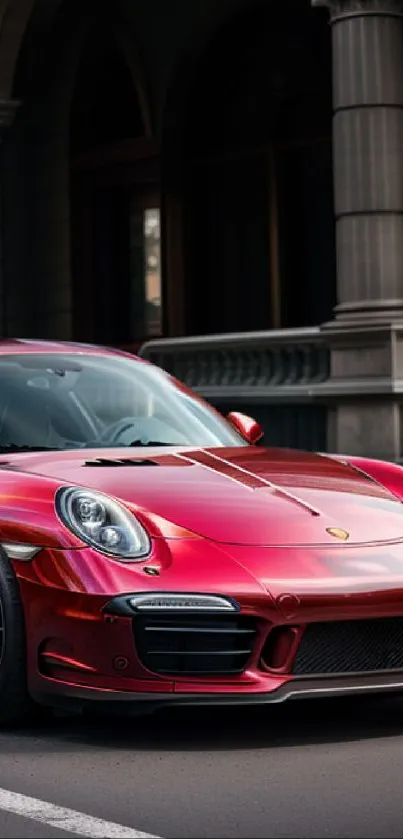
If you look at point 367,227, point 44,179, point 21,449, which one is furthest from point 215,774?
point 44,179

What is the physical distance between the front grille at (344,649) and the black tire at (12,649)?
90cm

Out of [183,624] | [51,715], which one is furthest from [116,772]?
[51,715]

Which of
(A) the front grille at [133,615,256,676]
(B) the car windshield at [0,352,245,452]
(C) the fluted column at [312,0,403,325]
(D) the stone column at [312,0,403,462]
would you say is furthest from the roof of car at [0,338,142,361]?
(C) the fluted column at [312,0,403,325]

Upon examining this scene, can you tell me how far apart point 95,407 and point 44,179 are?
55.3 feet

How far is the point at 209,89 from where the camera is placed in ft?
73.3

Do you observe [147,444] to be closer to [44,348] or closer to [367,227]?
[44,348]

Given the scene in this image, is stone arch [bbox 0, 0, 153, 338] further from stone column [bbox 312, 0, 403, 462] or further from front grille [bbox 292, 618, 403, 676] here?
front grille [bbox 292, 618, 403, 676]

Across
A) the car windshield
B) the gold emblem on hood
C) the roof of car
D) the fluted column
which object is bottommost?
the gold emblem on hood

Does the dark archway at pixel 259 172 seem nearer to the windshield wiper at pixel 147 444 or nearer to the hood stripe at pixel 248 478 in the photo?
the windshield wiper at pixel 147 444

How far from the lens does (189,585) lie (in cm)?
595

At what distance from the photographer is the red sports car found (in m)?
5.96

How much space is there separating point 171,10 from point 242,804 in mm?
18198

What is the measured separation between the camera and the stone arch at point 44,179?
2341 centimetres

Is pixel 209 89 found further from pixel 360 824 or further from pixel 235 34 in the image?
pixel 360 824
